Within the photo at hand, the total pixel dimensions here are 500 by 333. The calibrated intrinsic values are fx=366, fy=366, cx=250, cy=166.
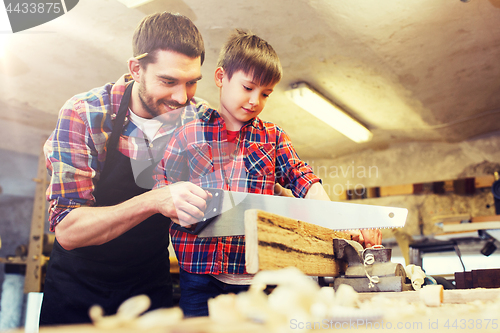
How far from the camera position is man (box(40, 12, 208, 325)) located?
115 centimetres

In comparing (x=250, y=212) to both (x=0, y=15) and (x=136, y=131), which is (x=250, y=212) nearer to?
(x=136, y=131)

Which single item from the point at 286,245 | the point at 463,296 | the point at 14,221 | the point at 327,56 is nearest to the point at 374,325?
the point at 286,245

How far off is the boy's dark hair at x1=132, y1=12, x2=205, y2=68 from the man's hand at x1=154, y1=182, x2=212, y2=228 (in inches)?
23.5

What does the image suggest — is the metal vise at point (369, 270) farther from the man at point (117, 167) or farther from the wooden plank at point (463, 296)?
the man at point (117, 167)

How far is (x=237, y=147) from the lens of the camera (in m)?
1.39

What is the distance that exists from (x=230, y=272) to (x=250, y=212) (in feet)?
1.88

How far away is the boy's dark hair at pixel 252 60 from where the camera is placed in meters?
1.33

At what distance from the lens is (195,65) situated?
4.42 ft

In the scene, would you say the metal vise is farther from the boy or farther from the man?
the man

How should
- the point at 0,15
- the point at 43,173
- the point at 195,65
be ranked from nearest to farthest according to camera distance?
1. the point at 195,65
2. the point at 0,15
3. the point at 43,173

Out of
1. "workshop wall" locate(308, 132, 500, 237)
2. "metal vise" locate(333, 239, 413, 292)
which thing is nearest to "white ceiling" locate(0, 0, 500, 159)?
"workshop wall" locate(308, 132, 500, 237)

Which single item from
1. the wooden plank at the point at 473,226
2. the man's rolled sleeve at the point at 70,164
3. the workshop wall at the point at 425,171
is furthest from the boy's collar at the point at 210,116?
the workshop wall at the point at 425,171

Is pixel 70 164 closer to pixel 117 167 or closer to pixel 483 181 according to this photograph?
pixel 117 167

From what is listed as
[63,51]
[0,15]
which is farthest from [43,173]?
[0,15]
